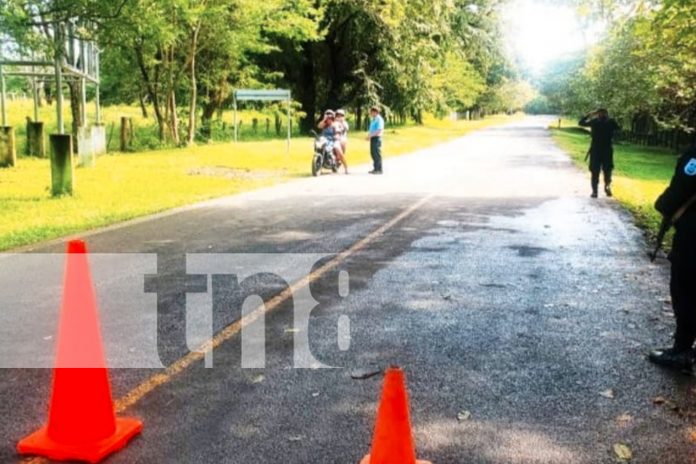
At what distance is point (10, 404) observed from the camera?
4.36 metres

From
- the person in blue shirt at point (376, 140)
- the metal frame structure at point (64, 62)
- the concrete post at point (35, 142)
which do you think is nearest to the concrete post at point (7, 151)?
the metal frame structure at point (64, 62)

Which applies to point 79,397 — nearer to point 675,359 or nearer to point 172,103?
point 675,359

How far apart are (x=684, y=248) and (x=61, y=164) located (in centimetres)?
1228

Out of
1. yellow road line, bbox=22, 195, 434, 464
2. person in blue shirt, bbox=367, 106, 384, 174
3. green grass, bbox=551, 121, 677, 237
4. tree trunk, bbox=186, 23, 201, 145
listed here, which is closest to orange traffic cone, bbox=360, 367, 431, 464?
yellow road line, bbox=22, 195, 434, 464

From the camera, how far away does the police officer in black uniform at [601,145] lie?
51.2 ft

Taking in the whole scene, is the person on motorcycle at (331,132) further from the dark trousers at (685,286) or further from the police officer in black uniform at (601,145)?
the dark trousers at (685,286)

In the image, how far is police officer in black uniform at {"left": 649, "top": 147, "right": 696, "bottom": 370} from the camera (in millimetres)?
5086

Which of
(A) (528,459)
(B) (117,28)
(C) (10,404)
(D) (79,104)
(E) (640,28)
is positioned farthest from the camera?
(D) (79,104)

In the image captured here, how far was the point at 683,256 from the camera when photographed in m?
5.16

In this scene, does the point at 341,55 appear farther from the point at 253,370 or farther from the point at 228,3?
the point at 253,370

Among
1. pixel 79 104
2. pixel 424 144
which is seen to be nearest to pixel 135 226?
pixel 79 104

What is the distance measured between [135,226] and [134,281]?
388 cm

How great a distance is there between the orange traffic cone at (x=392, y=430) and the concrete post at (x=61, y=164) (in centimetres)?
1241

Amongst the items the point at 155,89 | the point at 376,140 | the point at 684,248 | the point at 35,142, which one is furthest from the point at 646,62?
the point at 684,248
